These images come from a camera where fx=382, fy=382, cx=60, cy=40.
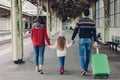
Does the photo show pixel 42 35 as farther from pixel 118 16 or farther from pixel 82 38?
pixel 118 16

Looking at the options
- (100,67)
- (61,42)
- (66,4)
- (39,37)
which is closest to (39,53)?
(39,37)

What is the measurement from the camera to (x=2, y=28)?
84500mm

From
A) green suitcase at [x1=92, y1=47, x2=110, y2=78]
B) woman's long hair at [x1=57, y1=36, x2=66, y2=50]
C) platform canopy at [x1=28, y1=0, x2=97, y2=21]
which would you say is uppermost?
platform canopy at [x1=28, y1=0, x2=97, y2=21]

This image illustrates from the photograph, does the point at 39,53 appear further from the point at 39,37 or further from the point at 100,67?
the point at 100,67

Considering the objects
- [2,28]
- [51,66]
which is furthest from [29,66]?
[2,28]

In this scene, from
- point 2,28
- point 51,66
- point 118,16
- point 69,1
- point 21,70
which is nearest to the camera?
point 21,70

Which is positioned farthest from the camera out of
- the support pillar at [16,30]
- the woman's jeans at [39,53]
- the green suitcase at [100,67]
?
the support pillar at [16,30]

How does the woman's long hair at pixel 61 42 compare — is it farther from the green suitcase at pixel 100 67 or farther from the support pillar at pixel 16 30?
the support pillar at pixel 16 30

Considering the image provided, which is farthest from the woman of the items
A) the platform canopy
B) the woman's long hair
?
the platform canopy

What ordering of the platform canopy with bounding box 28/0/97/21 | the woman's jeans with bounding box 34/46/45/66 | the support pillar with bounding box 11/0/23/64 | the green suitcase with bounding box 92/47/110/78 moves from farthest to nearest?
1. the platform canopy with bounding box 28/0/97/21
2. the support pillar with bounding box 11/0/23/64
3. the woman's jeans with bounding box 34/46/45/66
4. the green suitcase with bounding box 92/47/110/78

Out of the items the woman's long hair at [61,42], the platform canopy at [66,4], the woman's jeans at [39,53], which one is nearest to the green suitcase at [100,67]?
the woman's long hair at [61,42]

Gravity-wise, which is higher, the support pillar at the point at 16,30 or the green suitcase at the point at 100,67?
the support pillar at the point at 16,30

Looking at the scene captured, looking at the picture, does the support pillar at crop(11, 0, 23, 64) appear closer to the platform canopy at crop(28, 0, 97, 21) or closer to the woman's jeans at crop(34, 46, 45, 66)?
the woman's jeans at crop(34, 46, 45, 66)

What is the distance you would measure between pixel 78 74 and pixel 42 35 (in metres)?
1.75
